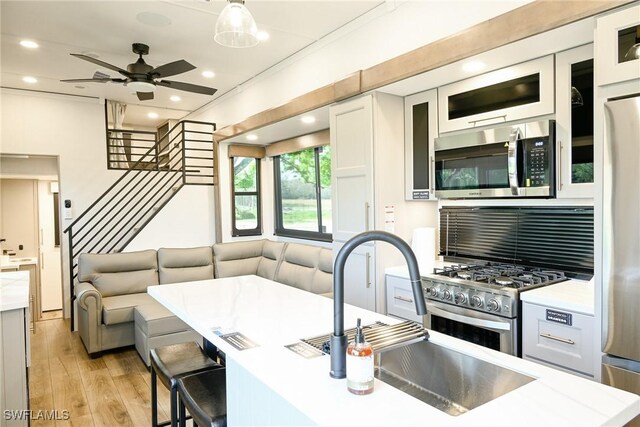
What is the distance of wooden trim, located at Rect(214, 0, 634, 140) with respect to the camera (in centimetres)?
194

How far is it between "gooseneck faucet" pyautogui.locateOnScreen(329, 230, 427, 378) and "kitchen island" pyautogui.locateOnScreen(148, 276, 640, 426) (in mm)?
65

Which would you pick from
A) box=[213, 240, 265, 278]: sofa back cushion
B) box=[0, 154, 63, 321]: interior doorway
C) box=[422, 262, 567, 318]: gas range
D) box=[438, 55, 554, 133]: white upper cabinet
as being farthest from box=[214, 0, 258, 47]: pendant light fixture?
box=[0, 154, 63, 321]: interior doorway

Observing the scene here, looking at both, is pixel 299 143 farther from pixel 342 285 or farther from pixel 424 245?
pixel 342 285

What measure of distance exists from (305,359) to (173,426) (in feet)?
3.63

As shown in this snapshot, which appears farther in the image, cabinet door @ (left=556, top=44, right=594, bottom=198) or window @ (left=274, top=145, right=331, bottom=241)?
window @ (left=274, top=145, right=331, bottom=241)

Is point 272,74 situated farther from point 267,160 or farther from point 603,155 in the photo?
point 603,155

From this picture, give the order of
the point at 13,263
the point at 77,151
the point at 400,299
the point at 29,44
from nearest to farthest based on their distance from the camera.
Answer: the point at 400,299, the point at 29,44, the point at 13,263, the point at 77,151

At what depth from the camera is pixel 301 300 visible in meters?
2.26

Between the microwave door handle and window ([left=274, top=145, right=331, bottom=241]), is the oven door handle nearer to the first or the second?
the microwave door handle

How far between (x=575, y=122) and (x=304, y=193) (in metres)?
3.69

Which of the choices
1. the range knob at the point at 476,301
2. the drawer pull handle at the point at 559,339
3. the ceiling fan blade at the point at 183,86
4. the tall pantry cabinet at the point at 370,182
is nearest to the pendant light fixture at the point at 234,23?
the tall pantry cabinet at the point at 370,182

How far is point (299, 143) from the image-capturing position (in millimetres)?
5285

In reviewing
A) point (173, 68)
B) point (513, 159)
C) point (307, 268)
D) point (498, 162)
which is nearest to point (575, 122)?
point (513, 159)

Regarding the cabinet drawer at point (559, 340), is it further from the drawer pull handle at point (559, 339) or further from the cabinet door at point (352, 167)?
the cabinet door at point (352, 167)
